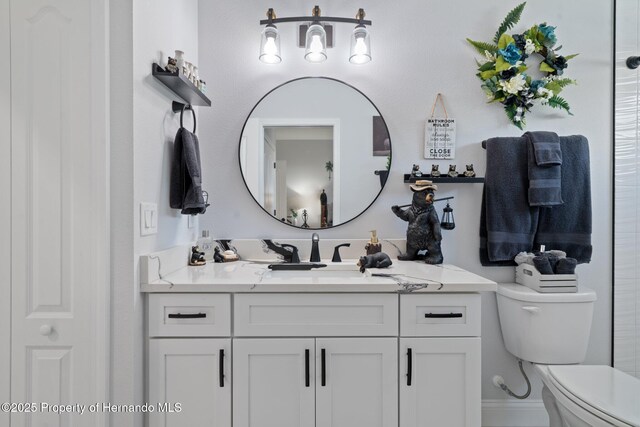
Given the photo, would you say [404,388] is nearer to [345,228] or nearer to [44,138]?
[345,228]

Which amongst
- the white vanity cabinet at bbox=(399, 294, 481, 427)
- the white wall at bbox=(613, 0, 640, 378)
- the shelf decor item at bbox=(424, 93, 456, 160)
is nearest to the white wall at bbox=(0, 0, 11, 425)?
the white vanity cabinet at bbox=(399, 294, 481, 427)

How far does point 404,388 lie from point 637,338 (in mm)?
1558

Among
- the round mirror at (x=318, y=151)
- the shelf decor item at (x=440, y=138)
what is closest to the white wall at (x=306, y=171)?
the round mirror at (x=318, y=151)

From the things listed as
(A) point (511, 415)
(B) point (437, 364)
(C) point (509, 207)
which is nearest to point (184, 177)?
(B) point (437, 364)

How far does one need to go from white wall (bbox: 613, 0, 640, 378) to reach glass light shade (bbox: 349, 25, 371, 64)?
1413mm

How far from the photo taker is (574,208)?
184 centimetres

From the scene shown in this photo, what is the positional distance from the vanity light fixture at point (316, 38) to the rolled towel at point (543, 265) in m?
1.35

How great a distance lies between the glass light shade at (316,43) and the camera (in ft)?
5.92

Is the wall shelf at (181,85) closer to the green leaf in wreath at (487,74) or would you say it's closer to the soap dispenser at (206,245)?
the soap dispenser at (206,245)

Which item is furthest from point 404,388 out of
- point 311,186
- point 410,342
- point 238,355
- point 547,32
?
point 547,32

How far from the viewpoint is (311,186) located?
6.32 ft

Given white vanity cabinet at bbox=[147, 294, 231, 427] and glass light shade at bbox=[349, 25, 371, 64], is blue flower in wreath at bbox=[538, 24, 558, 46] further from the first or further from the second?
white vanity cabinet at bbox=[147, 294, 231, 427]

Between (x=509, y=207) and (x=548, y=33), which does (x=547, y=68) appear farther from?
(x=509, y=207)

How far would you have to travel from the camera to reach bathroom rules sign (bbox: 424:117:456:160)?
192 centimetres
